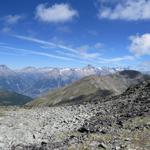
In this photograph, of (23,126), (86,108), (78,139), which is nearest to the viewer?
(78,139)

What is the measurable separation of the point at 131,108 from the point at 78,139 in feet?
40.8

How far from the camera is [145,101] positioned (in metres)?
40.9

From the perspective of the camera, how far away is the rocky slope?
27250 millimetres

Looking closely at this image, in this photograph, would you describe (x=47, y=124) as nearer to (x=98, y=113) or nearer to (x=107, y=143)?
(x=98, y=113)

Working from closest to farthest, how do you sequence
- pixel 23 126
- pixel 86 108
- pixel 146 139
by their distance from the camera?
1. pixel 146 139
2. pixel 23 126
3. pixel 86 108

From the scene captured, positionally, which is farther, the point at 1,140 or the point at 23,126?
the point at 23,126

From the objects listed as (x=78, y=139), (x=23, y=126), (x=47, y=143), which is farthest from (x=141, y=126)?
(x=23, y=126)

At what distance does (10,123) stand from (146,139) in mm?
18790

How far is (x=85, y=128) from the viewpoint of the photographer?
33.7 metres

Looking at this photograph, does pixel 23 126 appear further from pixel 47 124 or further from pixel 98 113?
pixel 98 113

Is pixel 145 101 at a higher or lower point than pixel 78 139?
higher

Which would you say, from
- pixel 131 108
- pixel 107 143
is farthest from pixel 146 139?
pixel 131 108

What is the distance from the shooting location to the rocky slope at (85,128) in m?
27.2

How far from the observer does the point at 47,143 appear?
99.5 feet
